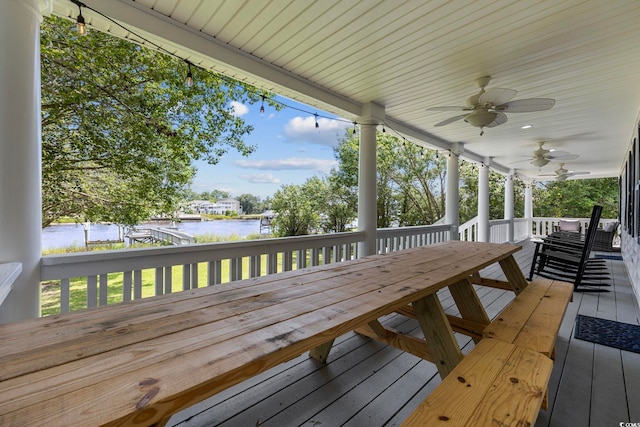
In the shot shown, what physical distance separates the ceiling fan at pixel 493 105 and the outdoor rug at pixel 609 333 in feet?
6.71

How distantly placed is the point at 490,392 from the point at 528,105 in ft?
9.55

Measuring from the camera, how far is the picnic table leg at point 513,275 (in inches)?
113

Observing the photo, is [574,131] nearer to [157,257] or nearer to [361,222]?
[361,222]

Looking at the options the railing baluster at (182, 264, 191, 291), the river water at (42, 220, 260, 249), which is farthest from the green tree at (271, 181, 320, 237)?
the railing baluster at (182, 264, 191, 291)

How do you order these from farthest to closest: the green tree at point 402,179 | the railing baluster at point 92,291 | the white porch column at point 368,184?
the green tree at point 402,179 < the white porch column at point 368,184 < the railing baluster at point 92,291

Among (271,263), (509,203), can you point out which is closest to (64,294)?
(271,263)

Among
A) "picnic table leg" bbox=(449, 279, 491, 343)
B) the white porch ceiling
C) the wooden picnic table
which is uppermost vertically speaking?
the white porch ceiling

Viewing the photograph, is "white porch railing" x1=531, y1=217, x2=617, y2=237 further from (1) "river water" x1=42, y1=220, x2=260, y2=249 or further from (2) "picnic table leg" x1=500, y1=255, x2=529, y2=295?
(1) "river water" x1=42, y1=220, x2=260, y2=249

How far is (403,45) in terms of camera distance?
2.52 m

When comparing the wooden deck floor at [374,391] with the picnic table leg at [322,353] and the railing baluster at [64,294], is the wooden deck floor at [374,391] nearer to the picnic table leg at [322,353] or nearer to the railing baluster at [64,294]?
the picnic table leg at [322,353]

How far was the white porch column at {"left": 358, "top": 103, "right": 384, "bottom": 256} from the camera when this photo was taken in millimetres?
3852

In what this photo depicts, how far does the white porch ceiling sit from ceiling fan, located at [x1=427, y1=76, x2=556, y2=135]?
290 mm

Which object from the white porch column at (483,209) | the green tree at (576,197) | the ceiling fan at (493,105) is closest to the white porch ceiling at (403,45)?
the ceiling fan at (493,105)

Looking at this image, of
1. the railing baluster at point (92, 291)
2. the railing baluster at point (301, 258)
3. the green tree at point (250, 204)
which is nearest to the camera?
the railing baluster at point (92, 291)
